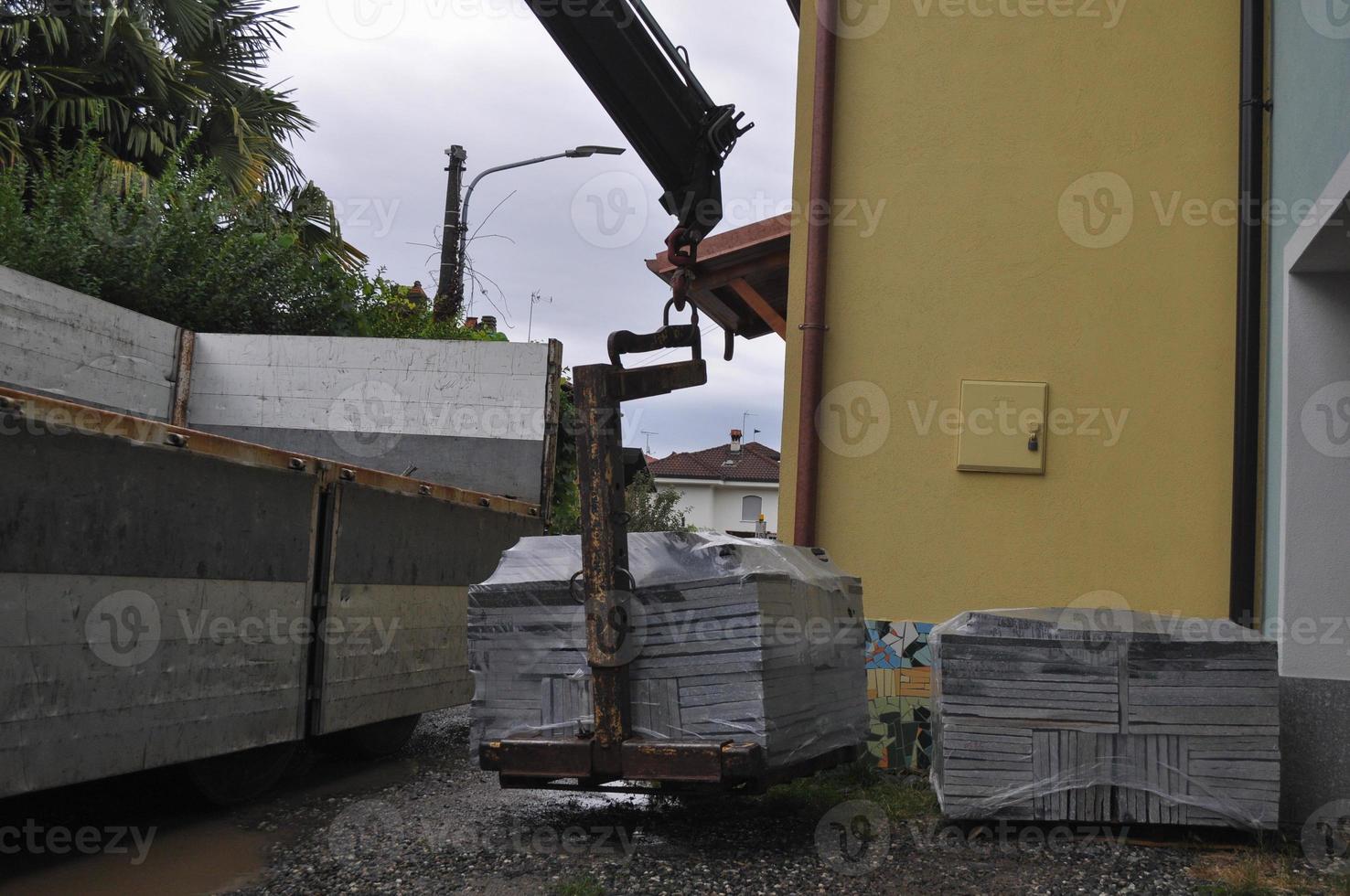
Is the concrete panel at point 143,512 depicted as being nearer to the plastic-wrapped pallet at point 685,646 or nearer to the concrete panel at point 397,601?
the concrete panel at point 397,601

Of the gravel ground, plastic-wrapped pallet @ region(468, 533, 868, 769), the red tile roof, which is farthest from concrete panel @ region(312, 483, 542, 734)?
the red tile roof

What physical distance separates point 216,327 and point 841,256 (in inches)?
288

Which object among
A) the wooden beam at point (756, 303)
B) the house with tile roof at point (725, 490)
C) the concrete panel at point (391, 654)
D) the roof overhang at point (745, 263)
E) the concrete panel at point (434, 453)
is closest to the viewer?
the concrete panel at point (391, 654)

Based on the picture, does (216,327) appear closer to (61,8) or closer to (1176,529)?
(61,8)

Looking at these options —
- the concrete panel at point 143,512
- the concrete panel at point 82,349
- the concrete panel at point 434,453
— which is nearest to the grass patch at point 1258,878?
the concrete panel at point 143,512

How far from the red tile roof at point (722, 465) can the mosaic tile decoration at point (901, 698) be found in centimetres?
5005

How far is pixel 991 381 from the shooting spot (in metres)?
7.71

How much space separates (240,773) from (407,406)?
3.33m

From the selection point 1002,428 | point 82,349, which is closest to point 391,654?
point 82,349

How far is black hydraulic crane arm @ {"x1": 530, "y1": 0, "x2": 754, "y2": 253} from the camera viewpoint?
6.23 metres

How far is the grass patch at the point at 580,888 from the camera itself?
15.3 feet

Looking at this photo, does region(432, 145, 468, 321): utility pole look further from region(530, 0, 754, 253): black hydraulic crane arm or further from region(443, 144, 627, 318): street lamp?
region(530, 0, 754, 253): black hydraulic crane arm

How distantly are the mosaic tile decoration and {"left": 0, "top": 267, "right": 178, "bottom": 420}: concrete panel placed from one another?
18.6 feet

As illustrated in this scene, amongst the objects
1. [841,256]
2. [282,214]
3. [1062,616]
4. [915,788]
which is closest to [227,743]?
[915,788]
